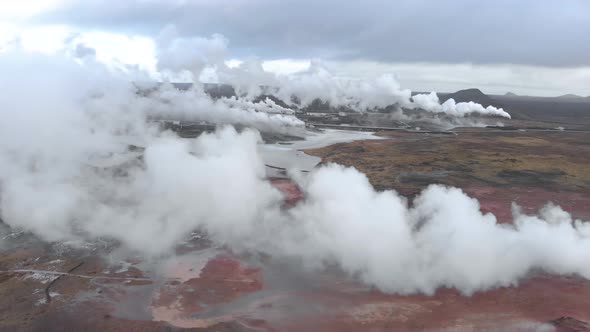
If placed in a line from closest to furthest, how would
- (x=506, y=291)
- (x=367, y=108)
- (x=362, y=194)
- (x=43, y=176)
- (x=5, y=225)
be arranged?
(x=506, y=291), (x=362, y=194), (x=5, y=225), (x=43, y=176), (x=367, y=108)

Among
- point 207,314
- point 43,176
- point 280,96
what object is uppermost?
point 280,96

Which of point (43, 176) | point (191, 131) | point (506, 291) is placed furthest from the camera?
point (191, 131)

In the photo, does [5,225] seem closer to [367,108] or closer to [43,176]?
[43,176]

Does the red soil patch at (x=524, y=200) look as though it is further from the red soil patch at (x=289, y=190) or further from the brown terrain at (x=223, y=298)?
the red soil patch at (x=289, y=190)

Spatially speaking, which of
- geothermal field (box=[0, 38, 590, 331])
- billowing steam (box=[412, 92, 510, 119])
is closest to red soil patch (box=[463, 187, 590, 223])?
geothermal field (box=[0, 38, 590, 331])

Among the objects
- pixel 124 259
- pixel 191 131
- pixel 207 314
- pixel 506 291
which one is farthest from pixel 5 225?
pixel 191 131

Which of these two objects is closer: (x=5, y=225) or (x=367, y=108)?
(x=5, y=225)

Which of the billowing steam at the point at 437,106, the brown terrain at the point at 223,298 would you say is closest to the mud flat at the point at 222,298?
the brown terrain at the point at 223,298

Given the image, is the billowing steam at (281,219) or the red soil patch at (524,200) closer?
Result: the billowing steam at (281,219)

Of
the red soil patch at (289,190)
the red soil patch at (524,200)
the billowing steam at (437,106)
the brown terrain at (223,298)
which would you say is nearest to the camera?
the brown terrain at (223,298)

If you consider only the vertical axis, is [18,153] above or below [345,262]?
above

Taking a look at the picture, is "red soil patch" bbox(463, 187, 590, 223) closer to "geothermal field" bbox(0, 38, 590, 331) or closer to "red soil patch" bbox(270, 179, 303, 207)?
"geothermal field" bbox(0, 38, 590, 331)
